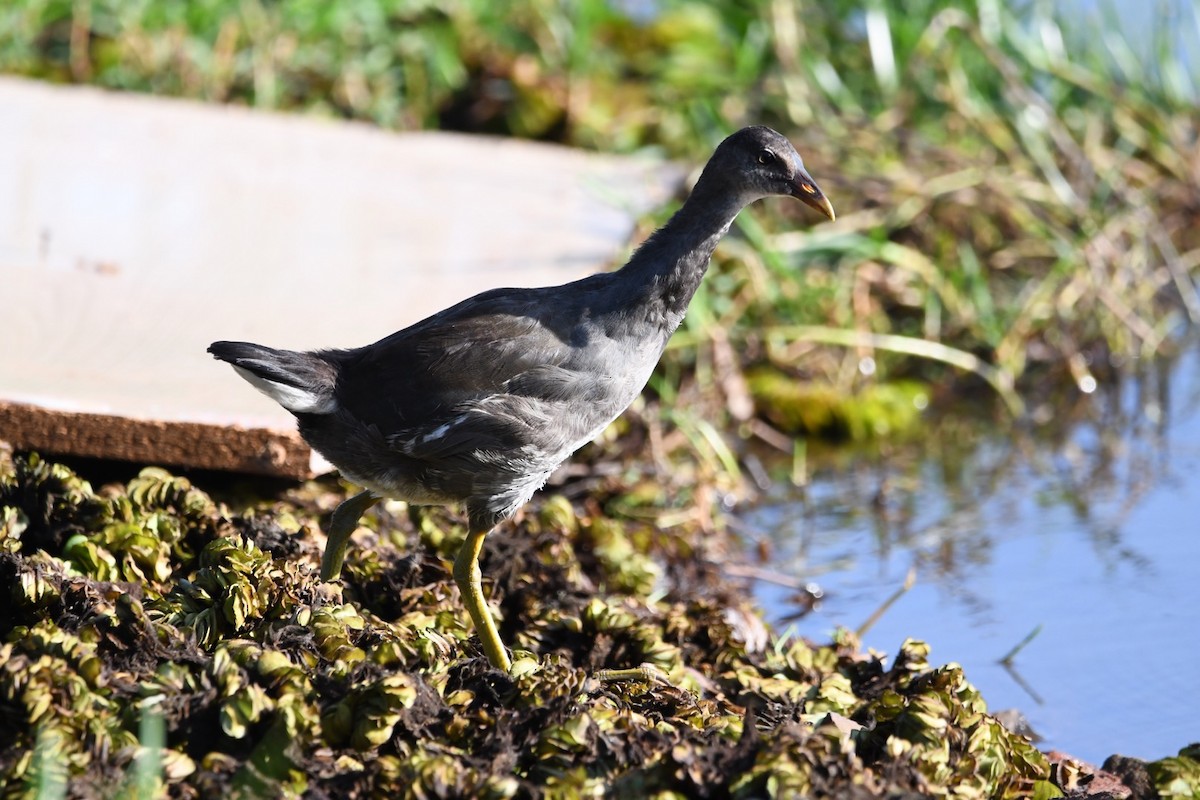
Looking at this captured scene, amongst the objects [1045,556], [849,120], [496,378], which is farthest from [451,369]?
[849,120]

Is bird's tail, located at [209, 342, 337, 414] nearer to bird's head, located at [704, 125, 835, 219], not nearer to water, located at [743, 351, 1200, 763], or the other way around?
bird's head, located at [704, 125, 835, 219]

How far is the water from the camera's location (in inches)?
148

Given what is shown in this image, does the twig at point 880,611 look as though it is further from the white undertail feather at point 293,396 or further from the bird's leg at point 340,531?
the white undertail feather at point 293,396

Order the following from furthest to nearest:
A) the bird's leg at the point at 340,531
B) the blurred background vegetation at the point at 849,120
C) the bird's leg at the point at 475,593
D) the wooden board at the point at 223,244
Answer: the blurred background vegetation at the point at 849,120
the wooden board at the point at 223,244
the bird's leg at the point at 340,531
the bird's leg at the point at 475,593

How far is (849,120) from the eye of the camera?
6.28 m

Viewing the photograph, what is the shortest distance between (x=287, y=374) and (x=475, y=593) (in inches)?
23.9

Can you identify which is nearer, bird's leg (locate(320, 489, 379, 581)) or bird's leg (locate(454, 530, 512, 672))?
bird's leg (locate(454, 530, 512, 672))

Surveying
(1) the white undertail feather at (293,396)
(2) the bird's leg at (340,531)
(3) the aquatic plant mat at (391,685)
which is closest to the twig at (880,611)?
(3) the aquatic plant mat at (391,685)

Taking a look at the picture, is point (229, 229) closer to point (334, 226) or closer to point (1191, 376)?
point (334, 226)

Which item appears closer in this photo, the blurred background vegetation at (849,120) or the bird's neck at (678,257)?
the bird's neck at (678,257)

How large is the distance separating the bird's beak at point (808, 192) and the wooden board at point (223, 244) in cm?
132

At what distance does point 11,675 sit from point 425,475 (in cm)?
101

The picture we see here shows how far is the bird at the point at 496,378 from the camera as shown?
3.32 metres

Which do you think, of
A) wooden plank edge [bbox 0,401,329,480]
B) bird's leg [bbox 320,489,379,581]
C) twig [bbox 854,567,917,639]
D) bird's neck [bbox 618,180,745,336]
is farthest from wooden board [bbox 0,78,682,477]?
twig [bbox 854,567,917,639]
